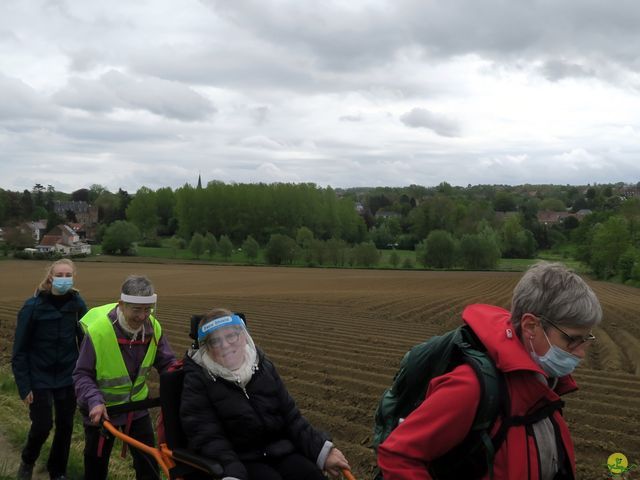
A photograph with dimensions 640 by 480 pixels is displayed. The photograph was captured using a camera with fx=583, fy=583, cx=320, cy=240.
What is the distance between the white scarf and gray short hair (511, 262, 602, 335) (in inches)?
66.0

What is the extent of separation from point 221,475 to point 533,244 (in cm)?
9043

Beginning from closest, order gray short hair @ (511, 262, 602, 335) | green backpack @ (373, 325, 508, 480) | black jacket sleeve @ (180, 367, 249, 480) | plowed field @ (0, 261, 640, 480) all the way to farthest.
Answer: green backpack @ (373, 325, 508, 480) < gray short hair @ (511, 262, 602, 335) < black jacket sleeve @ (180, 367, 249, 480) < plowed field @ (0, 261, 640, 480)

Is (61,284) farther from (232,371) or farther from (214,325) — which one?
(232,371)

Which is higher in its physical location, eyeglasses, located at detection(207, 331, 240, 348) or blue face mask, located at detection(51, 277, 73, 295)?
blue face mask, located at detection(51, 277, 73, 295)

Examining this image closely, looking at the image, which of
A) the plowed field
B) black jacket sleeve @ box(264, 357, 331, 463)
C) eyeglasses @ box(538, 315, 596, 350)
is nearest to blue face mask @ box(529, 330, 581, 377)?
eyeglasses @ box(538, 315, 596, 350)

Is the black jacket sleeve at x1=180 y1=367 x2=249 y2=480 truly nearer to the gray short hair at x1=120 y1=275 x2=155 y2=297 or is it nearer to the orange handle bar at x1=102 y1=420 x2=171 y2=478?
the orange handle bar at x1=102 y1=420 x2=171 y2=478

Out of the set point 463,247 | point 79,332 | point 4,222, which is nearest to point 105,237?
point 4,222

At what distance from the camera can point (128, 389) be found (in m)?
4.35

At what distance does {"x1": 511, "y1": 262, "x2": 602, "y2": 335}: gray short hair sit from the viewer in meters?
2.12

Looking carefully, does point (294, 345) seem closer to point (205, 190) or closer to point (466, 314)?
point (466, 314)

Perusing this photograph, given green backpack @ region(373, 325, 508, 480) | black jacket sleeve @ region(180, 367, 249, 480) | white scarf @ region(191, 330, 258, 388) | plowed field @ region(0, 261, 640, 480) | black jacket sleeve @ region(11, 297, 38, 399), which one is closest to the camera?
green backpack @ region(373, 325, 508, 480)

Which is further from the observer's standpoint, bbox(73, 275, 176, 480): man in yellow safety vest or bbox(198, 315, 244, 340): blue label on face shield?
bbox(73, 275, 176, 480): man in yellow safety vest

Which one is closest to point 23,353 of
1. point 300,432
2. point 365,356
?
point 300,432

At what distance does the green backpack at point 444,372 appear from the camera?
2014 mm
